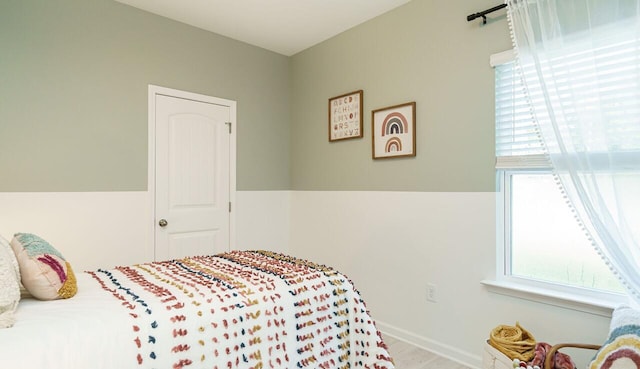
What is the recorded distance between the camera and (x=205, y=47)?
331cm

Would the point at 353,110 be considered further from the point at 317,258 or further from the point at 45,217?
the point at 45,217

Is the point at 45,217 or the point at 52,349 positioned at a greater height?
the point at 45,217

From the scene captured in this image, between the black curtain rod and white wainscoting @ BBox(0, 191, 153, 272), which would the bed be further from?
the black curtain rod

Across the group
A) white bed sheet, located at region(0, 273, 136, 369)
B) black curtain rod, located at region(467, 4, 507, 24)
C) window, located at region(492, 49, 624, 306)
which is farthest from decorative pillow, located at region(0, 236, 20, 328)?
black curtain rod, located at region(467, 4, 507, 24)

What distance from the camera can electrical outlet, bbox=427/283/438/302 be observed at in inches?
105

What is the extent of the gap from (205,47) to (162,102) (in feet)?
2.23

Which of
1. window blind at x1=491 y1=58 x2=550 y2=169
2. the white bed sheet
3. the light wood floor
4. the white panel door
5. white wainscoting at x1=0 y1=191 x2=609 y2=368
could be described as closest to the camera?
the white bed sheet

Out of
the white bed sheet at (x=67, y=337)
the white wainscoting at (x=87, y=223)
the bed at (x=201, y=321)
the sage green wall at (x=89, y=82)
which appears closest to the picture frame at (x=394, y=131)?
the bed at (x=201, y=321)

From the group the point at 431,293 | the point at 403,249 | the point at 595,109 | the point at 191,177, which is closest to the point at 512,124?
the point at 595,109

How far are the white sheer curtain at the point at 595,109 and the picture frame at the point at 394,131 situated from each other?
2.97ft

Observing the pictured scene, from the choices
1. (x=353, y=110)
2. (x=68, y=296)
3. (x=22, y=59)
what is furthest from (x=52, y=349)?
(x=353, y=110)

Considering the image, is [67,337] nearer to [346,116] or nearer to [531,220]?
[531,220]

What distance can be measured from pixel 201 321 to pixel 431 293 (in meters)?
1.78

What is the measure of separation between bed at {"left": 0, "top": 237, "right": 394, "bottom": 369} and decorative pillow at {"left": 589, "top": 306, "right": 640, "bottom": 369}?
92 cm
